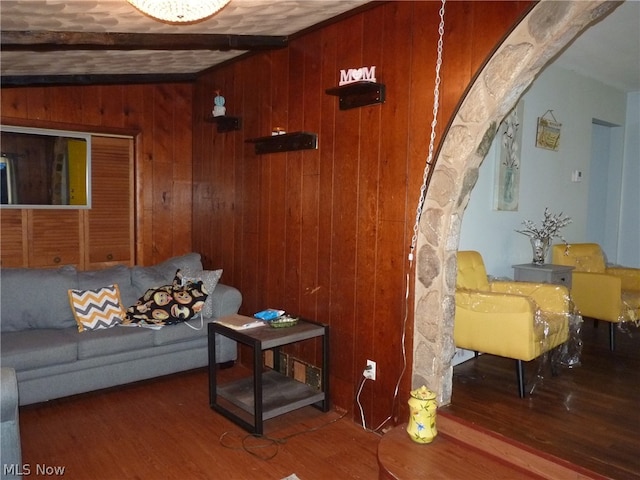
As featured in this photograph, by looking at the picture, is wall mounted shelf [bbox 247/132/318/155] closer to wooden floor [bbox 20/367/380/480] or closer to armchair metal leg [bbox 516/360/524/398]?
wooden floor [bbox 20/367/380/480]

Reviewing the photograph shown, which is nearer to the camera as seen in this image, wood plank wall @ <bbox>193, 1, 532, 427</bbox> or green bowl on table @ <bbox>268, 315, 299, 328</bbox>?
wood plank wall @ <bbox>193, 1, 532, 427</bbox>

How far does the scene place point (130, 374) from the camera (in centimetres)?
341

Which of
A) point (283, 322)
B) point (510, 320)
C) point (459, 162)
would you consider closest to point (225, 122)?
point (283, 322)

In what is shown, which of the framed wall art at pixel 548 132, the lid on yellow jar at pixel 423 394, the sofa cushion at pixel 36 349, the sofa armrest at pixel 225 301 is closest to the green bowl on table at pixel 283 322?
the sofa armrest at pixel 225 301

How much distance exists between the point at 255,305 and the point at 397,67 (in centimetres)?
218

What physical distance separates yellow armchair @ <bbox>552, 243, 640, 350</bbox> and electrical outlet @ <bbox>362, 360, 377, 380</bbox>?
7.08 feet

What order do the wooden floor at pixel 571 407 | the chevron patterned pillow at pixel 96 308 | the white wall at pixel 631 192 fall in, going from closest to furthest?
1. the wooden floor at pixel 571 407
2. the chevron patterned pillow at pixel 96 308
3. the white wall at pixel 631 192

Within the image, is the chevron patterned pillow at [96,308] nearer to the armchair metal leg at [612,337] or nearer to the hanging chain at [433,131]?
the hanging chain at [433,131]

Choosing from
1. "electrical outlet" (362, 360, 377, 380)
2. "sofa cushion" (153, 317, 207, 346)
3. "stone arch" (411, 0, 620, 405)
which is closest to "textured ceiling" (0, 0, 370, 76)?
"stone arch" (411, 0, 620, 405)

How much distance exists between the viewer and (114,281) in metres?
3.77

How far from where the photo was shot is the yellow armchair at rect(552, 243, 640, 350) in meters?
Result: 3.85

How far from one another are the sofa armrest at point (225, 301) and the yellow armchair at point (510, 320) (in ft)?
5.83

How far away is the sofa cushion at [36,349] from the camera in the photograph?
2.94 m

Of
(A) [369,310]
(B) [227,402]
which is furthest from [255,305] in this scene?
(A) [369,310]
